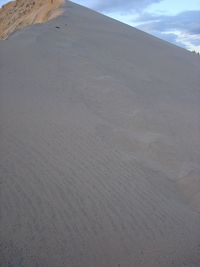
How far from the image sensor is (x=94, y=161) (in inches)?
235

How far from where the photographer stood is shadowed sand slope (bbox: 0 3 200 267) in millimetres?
4410

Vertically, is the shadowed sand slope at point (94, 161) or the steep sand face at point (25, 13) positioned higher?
the steep sand face at point (25, 13)

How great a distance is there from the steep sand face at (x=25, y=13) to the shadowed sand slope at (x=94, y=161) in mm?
6246

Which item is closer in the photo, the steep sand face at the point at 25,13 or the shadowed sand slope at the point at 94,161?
the shadowed sand slope at the point at 94,161

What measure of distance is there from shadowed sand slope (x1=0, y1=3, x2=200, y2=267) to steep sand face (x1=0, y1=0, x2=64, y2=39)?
246 inches

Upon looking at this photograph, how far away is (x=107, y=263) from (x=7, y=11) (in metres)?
23.7

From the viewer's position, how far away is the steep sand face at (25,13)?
17331 millimetres

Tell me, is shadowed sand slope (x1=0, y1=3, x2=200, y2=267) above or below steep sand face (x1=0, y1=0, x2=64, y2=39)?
below

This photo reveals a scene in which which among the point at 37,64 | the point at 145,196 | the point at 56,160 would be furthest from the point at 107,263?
the point at 37,64

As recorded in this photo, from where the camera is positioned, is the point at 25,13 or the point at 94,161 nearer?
the point at 94,161

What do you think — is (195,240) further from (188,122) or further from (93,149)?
(188,122)

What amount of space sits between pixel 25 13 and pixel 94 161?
58.0 ft

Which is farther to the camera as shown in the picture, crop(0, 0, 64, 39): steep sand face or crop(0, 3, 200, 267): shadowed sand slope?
crop(0, 0, 64, 39): steep sand face

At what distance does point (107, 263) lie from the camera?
4188 millimetres
